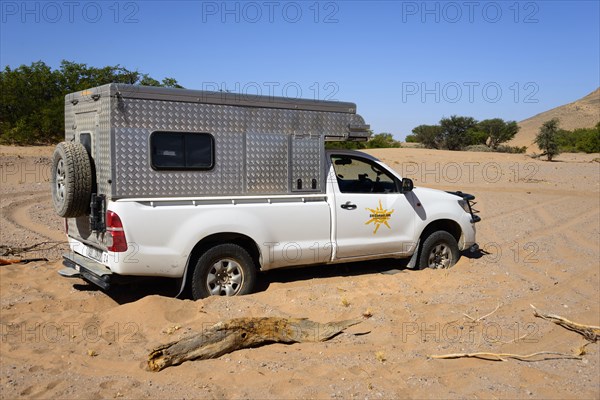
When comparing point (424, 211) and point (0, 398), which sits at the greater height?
point (424, 211)

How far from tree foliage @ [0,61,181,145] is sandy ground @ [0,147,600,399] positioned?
1482cm

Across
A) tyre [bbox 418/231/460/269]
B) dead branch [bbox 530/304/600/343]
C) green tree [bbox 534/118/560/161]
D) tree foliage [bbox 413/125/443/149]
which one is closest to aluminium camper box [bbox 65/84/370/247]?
tyre [bbox 418/231/460/269]

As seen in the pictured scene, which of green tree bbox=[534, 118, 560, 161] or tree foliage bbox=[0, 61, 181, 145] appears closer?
tree foliage bbox=[0, 61, 181, 145]

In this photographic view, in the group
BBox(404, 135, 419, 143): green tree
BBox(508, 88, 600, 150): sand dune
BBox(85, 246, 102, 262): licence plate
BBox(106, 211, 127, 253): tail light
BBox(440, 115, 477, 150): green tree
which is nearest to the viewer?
BBox(106, 211, 127, 253): tail light

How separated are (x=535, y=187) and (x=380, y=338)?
54.0 feet

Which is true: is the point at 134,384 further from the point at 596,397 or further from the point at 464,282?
the point at 464,282

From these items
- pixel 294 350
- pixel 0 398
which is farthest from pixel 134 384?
pixel 294 350

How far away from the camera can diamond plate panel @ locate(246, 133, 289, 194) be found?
7.46 m

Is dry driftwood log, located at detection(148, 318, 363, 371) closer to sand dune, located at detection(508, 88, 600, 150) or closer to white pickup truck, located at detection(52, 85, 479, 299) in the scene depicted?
white pickup truck, located at detection(52, 85, 479, 299)

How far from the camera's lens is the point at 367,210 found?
830 cm

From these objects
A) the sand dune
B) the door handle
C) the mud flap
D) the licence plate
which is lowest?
the mud flap

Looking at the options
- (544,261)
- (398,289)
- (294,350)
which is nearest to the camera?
(294,350)

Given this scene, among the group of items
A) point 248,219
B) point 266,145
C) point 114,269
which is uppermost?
point 266,145

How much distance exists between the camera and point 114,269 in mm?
6590
